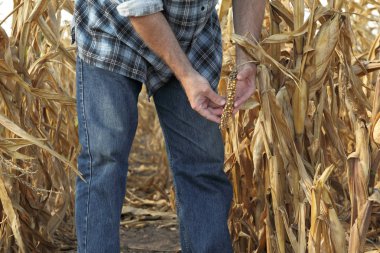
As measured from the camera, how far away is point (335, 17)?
1.58 meters

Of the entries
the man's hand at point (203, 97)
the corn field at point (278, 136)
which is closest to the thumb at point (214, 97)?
the man's hand at point (203, 97)

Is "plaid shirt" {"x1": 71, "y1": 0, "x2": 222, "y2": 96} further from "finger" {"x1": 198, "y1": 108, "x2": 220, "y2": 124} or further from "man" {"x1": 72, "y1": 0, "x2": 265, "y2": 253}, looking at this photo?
"finger" {"x1": 198, "y1": 108, "x2": 220, "y2": 124}

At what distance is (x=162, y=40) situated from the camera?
4.58 feet

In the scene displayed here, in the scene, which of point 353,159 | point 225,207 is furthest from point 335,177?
point 353,159

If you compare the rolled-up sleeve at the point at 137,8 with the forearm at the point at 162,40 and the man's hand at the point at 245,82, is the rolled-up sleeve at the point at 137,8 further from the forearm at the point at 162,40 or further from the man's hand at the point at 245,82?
the man's hand at the point at 245,82

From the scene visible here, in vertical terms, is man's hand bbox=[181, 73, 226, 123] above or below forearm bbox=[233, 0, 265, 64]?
below

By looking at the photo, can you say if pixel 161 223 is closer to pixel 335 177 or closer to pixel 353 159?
pixel 335 177

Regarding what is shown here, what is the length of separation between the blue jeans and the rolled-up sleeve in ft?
0.60

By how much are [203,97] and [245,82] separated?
0.51ft

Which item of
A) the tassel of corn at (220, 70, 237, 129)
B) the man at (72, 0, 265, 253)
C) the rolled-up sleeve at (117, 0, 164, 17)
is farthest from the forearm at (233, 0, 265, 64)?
the rolled-up sleeve at (117, 0, 164, 17)

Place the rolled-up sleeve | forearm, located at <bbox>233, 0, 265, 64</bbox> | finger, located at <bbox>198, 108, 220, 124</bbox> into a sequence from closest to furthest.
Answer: the rolled-up sleeve, finger, located at <bbox>198, 108, 220, 124</bbox>, forearm, located at <bbox>233, 0, 265, 64</bbox>

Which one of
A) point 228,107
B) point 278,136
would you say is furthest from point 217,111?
point 278,136

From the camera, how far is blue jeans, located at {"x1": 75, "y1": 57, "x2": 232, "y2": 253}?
1507mm

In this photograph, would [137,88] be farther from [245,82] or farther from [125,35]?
[245,82]
